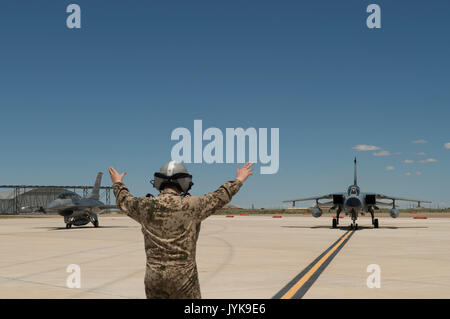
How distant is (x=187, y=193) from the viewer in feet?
15.4

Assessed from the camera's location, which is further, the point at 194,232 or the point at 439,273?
the point at 439,273

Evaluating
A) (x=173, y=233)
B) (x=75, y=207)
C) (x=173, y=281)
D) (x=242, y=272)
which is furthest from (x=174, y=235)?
(x=75, y=207)

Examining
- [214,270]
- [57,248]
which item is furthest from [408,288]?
[57,248]

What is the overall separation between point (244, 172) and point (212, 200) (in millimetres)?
403

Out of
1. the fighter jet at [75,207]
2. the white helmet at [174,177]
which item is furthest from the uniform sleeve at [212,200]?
the fighter jet at [75,207]

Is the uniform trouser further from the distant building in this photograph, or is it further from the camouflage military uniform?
the distant building

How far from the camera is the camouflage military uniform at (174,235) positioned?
14.5ft

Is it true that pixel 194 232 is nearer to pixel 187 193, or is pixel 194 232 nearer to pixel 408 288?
pixel 187 193

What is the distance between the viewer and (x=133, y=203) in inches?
179

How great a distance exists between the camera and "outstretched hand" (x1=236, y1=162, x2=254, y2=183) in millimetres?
4586

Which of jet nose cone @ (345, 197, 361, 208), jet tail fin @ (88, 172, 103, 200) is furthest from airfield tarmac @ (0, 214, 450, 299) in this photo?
jet tail fin @ (88, 172, 103, 200)
